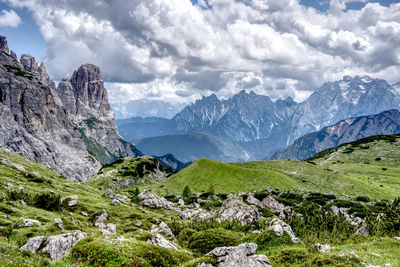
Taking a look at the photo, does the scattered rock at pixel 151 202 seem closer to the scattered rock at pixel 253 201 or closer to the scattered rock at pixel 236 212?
the scattered rock at pixel 253 201

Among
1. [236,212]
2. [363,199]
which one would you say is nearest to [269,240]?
[236,212]

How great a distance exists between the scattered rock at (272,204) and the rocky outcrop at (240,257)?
81.1 metres

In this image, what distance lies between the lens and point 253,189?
407 ft

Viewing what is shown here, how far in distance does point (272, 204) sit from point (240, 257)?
280 ft

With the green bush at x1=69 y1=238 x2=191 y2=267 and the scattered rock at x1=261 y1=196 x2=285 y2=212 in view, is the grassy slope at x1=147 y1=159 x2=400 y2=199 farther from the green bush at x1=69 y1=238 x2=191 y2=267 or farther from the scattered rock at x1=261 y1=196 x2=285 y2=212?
the green bush at x1=69 y1=238 x2=191 y2=267

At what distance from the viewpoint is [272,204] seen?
99.2 metres

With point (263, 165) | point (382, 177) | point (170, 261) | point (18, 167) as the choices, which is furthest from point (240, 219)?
point (382, 177)

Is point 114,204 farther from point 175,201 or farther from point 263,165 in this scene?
point 263,165

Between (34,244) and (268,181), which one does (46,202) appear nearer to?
(34,244)

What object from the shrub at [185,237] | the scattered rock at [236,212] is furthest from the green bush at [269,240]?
the scattered rock at [236,212]

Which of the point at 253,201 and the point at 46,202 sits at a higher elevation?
the point at 253,201

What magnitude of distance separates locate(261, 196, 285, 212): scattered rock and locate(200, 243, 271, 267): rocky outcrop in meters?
81.1

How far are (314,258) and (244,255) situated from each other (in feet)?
21.5

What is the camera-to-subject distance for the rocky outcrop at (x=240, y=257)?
20.0m
